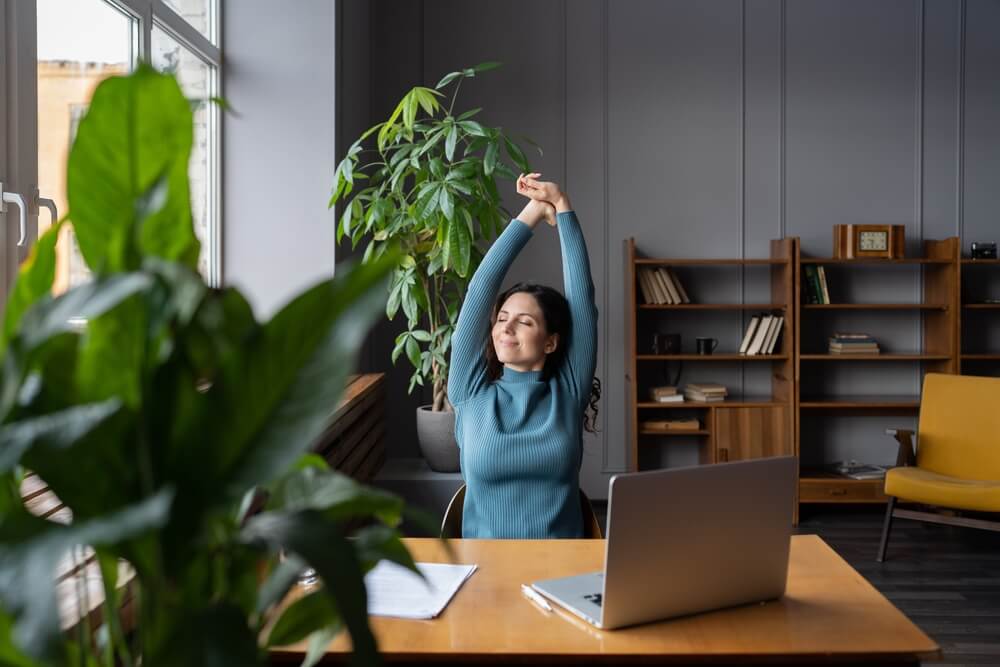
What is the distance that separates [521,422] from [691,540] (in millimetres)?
1028

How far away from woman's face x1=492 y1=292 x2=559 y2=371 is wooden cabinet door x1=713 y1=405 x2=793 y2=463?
9.90 ft

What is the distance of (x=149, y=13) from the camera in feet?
10.2

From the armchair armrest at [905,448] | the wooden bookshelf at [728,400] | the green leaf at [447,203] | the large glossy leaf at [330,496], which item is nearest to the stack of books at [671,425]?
the wooden bookshelf at [728,400]

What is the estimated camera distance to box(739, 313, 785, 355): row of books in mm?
5387

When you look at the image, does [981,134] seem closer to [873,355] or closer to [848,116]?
[848,116]

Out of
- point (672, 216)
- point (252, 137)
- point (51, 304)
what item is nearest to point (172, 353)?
point (51, 304)

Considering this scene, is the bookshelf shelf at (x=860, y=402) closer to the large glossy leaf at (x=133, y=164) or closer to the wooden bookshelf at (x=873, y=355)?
the wooden bookshelf at (x=873, y=355)

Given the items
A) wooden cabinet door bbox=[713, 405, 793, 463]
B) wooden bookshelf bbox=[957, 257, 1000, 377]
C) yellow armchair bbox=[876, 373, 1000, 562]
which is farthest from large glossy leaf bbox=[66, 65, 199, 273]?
wooden bookshelf bbox=[957, 257, 1000, 377]

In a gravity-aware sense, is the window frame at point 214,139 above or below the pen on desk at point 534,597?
above

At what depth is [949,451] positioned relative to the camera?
4590 millimetres

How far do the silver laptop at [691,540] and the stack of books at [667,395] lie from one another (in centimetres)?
375

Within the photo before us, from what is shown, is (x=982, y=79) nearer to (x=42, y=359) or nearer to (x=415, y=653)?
(x=415, y=653)

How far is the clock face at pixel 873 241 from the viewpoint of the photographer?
5.34m

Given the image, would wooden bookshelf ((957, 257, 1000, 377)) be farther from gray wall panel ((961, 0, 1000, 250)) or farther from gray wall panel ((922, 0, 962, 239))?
gray wall panel ((922, 0, 962, 239))
